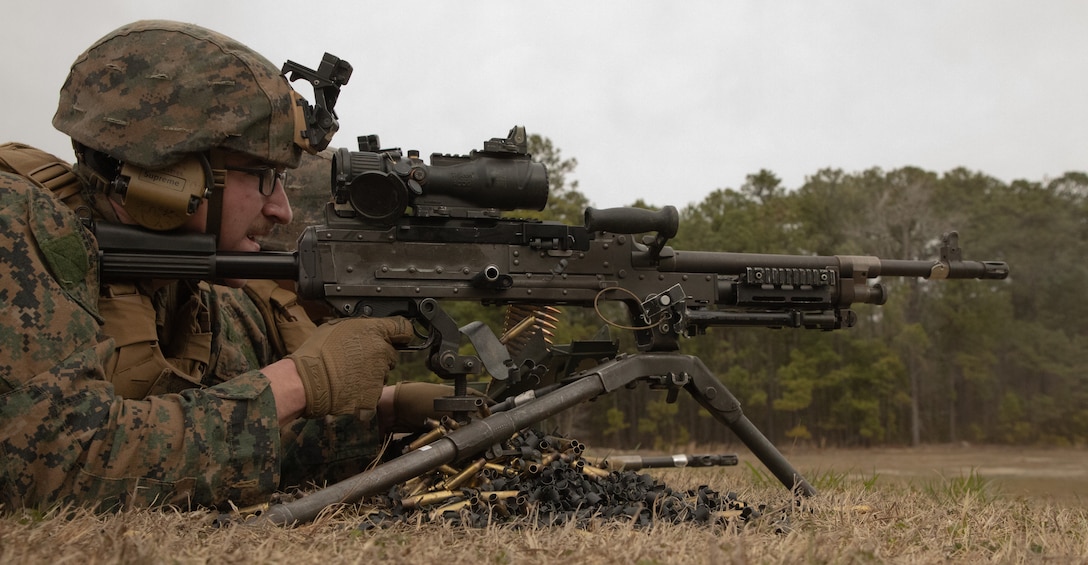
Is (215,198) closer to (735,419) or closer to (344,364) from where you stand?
(344,364)

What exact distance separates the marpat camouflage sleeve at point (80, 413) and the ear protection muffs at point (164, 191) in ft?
0.93

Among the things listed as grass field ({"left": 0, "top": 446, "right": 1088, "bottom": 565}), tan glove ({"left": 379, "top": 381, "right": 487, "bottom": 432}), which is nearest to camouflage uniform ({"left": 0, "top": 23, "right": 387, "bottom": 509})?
grass field ({"left": 0, "top": 446, "right": 1088, "bottom": 565})

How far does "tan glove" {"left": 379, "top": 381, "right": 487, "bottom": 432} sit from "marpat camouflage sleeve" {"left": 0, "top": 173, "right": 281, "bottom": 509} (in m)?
1.48

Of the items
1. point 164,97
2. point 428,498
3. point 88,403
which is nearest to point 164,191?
point 164,97

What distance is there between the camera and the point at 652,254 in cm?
490

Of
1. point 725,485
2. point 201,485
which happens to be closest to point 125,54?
point 201,485

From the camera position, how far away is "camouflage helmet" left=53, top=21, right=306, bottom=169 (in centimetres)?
391

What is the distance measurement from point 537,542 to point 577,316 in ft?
42.2

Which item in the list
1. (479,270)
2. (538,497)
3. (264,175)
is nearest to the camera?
(538,497)

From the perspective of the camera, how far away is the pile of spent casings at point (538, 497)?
3715 mm

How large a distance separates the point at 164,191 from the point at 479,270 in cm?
158

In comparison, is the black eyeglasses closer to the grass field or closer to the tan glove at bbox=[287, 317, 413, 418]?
the tan glove at bbox=[287, 317, 413, 418]

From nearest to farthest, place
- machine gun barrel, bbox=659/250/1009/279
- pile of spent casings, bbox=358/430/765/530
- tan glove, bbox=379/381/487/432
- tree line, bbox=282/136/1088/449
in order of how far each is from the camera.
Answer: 1. pile of spent casings, bbox=358/430/765/530
2. machine gun barrel, bbox=659/250/1009/279
3. tan glove, bbox=379/381/487/432
4. tree line, bbox=282/136/1088/449

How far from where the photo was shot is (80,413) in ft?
11.1
